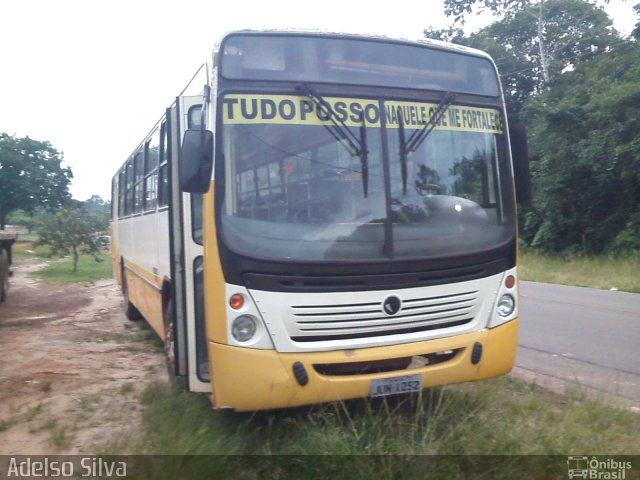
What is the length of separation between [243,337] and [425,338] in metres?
1.33

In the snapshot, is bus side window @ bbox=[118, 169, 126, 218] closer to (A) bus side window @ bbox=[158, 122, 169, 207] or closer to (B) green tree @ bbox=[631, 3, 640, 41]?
(A) bus side window @ bbox=[158, 122, 169, 207]

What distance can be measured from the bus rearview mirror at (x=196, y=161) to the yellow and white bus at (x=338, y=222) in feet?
0.04

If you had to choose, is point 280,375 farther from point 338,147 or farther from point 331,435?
point 338,147

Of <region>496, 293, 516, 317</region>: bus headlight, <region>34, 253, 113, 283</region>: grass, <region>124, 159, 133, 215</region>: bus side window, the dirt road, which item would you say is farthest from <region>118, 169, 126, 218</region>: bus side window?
<region>34, 253, 113, 283</region>: grass

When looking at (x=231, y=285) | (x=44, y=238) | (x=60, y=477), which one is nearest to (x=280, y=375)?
(x=231, y=285)

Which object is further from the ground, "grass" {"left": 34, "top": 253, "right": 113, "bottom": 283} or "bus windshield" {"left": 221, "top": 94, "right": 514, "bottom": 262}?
"bus windshield" {"left": 221, "top": 94, "right": 514, "bottom": 262}

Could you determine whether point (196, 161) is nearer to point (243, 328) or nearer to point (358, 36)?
point (243, 328)

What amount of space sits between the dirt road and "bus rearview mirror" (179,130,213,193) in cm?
178

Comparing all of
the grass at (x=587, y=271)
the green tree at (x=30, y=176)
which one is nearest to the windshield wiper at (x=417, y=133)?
the grass at (x=587, y=271)

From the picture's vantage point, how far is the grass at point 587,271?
1516cm

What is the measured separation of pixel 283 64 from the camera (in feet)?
15.9

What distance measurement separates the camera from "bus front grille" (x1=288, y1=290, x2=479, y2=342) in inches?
180

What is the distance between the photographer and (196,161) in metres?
4.48

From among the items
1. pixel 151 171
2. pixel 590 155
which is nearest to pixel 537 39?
pixel 590 155
